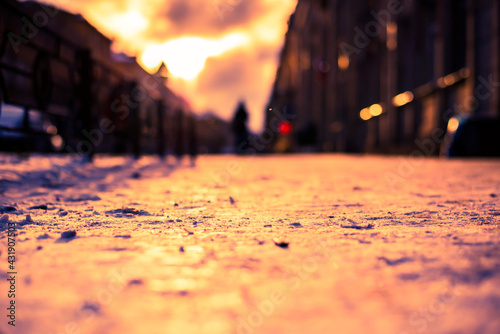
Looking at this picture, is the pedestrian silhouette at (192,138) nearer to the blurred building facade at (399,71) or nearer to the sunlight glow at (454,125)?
the blurred building facade at (399,71)

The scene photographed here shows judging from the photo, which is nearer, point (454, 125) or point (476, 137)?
point (476, 137)

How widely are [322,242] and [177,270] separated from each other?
17.2 inches

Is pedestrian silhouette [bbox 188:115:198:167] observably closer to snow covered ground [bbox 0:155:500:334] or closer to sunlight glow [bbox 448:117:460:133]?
sunlight glow [bbox 448:117:460:133]

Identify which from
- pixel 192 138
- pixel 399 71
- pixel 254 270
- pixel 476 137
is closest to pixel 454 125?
pixel 476 137

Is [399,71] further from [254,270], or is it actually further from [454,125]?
[254,270]

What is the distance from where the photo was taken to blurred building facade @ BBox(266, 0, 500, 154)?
7.59m

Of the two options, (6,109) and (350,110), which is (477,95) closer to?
(6,109)

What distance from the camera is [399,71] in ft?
38.1

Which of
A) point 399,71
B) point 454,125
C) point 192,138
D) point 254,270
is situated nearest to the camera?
point 254,270

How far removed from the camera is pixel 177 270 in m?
0.80

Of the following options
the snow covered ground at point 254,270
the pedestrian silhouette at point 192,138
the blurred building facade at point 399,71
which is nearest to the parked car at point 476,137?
the blurred building facade at point 399,71

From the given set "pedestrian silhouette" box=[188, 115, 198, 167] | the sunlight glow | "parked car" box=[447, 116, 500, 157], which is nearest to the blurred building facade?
"parked car" box=[447, 116, 500, 157]

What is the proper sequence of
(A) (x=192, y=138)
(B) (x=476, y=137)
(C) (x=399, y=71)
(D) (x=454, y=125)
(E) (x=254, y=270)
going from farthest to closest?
(C) (x=399, y=71) < (A) (x=192, y=138) < (D) (x=454, y=125) < (B) (x=476, y=137) < (E) (x=254, y=270)

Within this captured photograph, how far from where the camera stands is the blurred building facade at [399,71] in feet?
24.9
